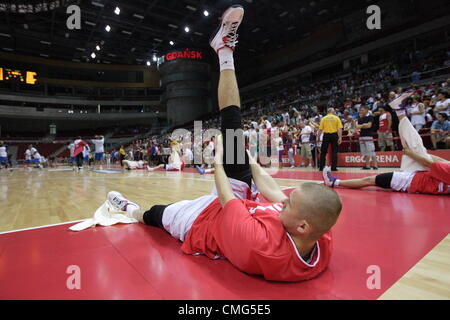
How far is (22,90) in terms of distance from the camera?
3111cm

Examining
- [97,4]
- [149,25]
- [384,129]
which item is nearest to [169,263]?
[384,129]

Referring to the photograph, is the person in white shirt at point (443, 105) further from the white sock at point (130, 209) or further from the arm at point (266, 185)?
the white sock at point (130, 209)

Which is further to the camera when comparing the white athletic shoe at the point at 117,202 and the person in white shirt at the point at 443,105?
the person in white shirt at the point at 443,105

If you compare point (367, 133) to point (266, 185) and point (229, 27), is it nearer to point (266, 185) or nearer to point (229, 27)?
point (229, 27)

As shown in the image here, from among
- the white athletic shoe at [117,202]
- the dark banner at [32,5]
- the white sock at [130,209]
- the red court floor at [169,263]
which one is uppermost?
the dark banner at [32,5]

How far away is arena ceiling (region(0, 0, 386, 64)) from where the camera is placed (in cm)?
1889

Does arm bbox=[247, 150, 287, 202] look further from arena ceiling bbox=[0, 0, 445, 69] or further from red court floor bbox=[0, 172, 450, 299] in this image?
arena ceiling bbox=[0, 0, 445, 69]

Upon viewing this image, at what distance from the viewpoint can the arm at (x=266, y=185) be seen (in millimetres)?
1752

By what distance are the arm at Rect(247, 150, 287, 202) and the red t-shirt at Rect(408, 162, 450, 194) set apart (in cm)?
257

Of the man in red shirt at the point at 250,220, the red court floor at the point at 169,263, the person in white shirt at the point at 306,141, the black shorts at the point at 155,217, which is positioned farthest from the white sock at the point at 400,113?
the person in white shirt at the point at 306,141

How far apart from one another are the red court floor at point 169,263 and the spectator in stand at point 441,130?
598 cm

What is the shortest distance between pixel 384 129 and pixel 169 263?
8.08m

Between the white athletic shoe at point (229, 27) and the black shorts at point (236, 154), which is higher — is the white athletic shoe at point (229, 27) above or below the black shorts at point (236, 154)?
above

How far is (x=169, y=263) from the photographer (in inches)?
56.6
